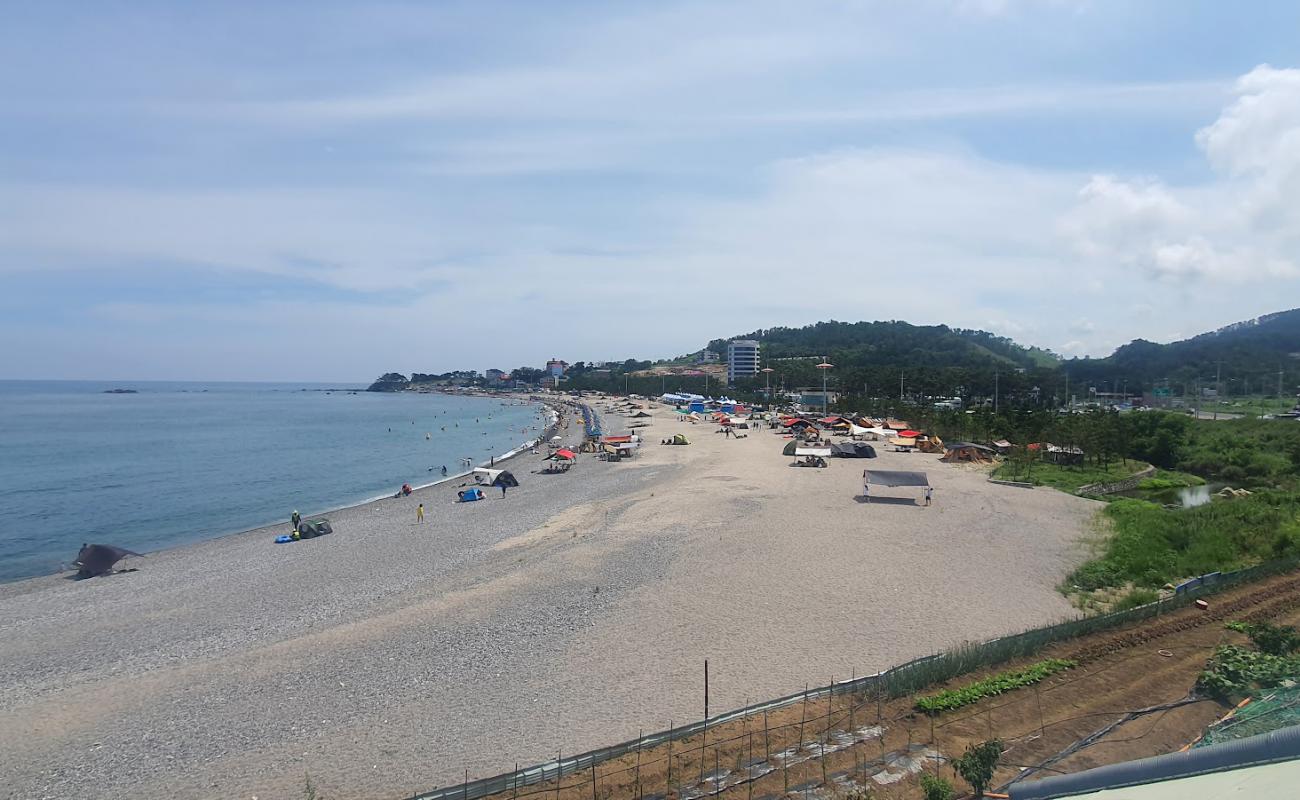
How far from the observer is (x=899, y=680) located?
437 inches

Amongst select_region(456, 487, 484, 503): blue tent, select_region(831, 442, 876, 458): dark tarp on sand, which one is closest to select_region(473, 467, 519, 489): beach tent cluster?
select_region(456, 487, 484, 503): blue tent

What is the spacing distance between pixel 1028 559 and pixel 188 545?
29.5m

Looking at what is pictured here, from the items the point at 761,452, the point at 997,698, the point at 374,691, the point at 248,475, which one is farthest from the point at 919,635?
the point at 248,475

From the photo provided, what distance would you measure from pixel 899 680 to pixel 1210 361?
4883 inches

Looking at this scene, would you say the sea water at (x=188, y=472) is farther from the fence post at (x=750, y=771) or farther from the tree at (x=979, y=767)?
the tree at (x=979, y=767)

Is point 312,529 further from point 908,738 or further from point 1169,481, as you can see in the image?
point 1169,481

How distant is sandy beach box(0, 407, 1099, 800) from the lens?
35.2 feet

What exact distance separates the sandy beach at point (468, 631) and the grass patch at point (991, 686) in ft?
7.28

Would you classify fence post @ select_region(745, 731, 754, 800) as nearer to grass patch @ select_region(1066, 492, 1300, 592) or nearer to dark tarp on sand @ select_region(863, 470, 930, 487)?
grass patch @ select_region(1066, 492, 1300, 592)

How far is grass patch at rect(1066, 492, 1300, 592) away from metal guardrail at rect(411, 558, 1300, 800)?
2.64 metres

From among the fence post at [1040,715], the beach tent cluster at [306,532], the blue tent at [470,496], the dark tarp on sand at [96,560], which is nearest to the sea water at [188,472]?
the dark tarp on sand at [96,560]

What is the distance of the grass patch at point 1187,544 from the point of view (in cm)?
1819

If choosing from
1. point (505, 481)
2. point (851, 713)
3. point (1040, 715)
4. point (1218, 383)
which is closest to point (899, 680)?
point (851, 713)

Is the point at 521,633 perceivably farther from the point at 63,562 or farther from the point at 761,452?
the point at 761,452
